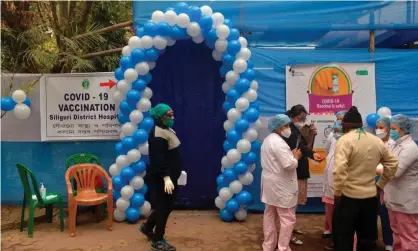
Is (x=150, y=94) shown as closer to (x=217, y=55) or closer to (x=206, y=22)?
(x=217, y=55)

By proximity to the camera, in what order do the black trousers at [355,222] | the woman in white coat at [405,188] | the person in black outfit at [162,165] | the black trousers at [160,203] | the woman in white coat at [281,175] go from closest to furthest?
the black trousers at [355,222] < the woman in white coat at [405,188] < the woman in white coat at [281,175] < the person in black outfit at [162,165] < the black trousers at [160,203]

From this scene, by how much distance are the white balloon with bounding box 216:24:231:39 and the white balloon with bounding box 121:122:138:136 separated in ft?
5.30

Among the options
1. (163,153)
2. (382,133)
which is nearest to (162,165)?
(163,153)

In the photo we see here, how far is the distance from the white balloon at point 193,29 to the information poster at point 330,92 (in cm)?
159

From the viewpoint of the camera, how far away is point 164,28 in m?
5.18

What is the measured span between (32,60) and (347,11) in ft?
15.6

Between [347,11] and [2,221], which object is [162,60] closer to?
[347,11]

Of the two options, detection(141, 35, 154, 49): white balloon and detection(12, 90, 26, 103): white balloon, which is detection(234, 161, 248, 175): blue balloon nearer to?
detection(141, 35, 154, 49): white balloon

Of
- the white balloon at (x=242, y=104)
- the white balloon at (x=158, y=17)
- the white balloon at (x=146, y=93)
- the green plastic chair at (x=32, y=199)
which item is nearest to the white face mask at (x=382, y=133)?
the white balloon at (x=242, y=104)

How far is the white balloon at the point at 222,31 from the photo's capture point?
5211mm

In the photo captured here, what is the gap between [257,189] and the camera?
233 inches

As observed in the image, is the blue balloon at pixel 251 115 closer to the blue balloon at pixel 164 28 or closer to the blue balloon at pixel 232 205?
the blue balloon at pixel 232 205


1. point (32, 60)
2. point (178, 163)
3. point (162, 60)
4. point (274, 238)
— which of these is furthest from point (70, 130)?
point (274, 238)

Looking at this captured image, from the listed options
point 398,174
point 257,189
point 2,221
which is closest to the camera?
point 398,174
